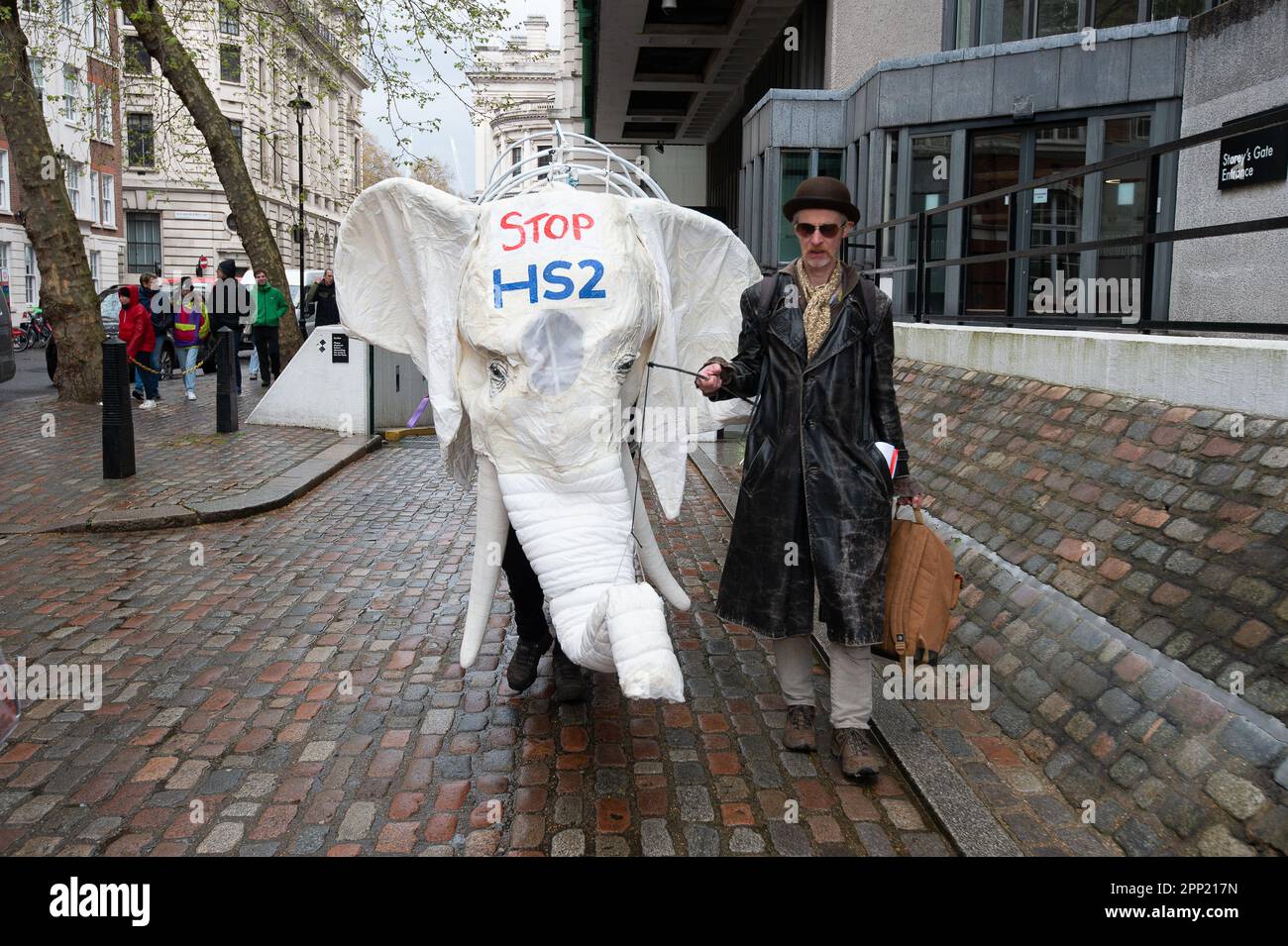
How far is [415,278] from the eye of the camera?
14.4 feet

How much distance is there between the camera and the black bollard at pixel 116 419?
9539mm

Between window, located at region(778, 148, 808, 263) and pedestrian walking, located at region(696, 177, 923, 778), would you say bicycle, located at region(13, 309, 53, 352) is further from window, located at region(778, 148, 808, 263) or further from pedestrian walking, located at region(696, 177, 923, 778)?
pedestrian walking, located at region(696, 177, 923, 778)

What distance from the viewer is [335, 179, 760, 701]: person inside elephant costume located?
3703mm

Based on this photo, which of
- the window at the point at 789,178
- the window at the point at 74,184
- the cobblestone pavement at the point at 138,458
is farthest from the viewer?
the window at the point at 74,184

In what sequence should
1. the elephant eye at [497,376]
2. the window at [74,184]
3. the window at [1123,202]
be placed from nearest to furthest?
the elephant eye at [497,376] → the window at [1123,202] → the window at [74,184]

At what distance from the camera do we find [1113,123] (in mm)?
14062

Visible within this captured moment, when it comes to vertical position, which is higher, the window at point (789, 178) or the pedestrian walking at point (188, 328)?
the window at point (789, 178)

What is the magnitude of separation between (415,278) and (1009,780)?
2950mm

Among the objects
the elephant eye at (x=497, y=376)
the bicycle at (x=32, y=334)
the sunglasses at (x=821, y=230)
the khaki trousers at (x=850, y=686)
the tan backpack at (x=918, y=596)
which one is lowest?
the khaki trousers at (x=850, y=686)

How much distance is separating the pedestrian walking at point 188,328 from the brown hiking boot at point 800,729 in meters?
14.3

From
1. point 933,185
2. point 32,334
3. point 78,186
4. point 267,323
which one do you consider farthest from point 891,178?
point 78,186

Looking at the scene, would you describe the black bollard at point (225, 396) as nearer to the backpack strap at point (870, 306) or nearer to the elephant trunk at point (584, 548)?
the elephant trunk at point (584, 548)

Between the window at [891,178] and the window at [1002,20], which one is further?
the window at [1002,20]

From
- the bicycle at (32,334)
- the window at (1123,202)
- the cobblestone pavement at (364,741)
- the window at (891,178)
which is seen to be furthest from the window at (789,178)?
the bicycle at (32,334)
